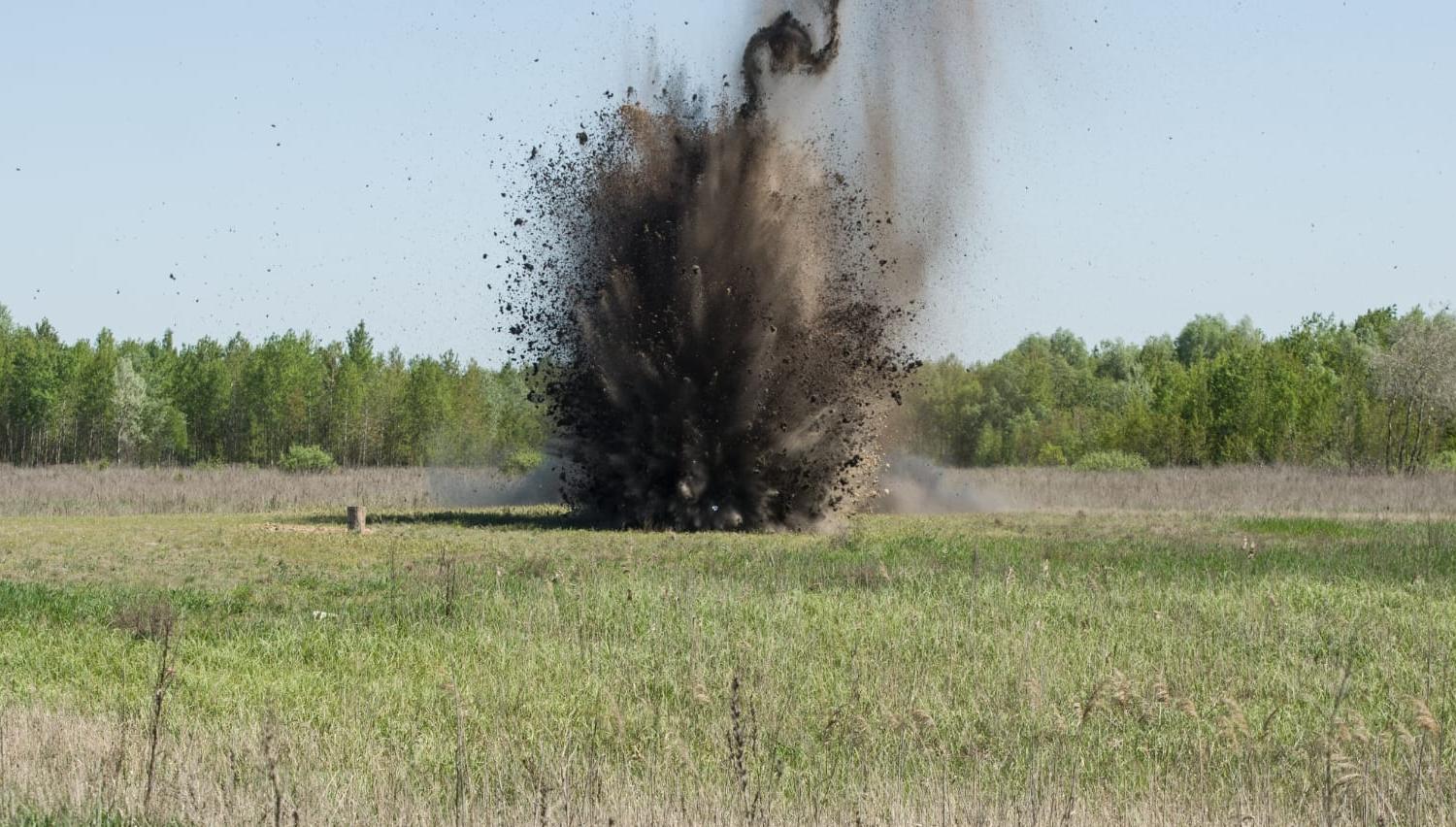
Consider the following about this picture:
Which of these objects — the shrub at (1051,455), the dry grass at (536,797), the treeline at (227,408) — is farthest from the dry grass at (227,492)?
the shrub at (1051,455)

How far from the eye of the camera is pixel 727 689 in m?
12.4

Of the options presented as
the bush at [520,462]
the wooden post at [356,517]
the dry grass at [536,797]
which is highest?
the bush at [520,462]

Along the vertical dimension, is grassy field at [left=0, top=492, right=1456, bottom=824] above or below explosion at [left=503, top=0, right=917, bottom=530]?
below

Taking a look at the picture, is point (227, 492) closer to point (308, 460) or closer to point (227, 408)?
point (308, 460)

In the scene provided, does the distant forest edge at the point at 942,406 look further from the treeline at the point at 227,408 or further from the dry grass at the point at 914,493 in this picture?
the dry grass at the point at 914,493

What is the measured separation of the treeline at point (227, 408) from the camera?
95.6m

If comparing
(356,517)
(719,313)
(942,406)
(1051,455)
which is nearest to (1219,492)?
(719,313)

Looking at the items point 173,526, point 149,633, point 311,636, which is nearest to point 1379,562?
point 311,636

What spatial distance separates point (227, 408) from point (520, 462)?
50078mm

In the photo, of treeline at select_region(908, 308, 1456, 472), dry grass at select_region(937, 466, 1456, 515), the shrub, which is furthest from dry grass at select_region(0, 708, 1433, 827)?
the shrub

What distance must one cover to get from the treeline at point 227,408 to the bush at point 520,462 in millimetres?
25725

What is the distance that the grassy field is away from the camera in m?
8.92

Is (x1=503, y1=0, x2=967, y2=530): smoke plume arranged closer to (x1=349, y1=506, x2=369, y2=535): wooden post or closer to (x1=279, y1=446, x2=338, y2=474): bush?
(x1=349, y1=506, x2=369, y2=535): wooden post

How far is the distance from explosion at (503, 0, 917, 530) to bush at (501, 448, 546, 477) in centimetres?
1981
